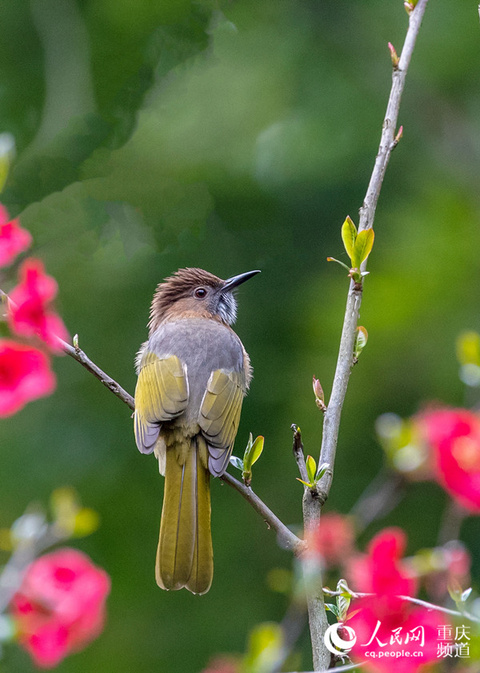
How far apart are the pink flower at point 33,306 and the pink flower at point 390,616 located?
92cm

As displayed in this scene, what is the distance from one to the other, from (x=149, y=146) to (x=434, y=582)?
672cm

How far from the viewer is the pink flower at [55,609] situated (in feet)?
5.71

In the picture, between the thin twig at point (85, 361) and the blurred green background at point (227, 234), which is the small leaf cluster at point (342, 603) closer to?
the thin twig at point (85, 361)

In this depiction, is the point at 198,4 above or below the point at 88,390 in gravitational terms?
above

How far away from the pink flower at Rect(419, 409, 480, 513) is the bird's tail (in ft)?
4.99

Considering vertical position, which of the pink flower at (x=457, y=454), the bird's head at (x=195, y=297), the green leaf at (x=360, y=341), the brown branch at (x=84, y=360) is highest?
the bird's head at (x=195, y=297)

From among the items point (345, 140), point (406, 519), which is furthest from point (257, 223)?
point (406, 519)

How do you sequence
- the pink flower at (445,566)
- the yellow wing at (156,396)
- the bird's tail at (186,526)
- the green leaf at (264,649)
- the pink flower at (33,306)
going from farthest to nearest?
the yellow wing at (156,396) < the bird's tail at (186,526) < the pink flower at (33,306) < the pink flower at (445,566) < the green leaf at (264,649)

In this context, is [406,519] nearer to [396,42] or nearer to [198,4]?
[396,42]

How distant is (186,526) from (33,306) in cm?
141

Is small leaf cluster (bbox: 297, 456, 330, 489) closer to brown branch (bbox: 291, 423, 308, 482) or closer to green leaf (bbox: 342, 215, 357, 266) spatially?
brown branch (bbox: 291, 423, 308, 482)

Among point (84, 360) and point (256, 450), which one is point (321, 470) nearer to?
point (256, 450)

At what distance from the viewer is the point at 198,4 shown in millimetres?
8234

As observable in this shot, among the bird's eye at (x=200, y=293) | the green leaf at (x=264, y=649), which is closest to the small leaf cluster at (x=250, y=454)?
the green leaf at (x=264, y=649)
